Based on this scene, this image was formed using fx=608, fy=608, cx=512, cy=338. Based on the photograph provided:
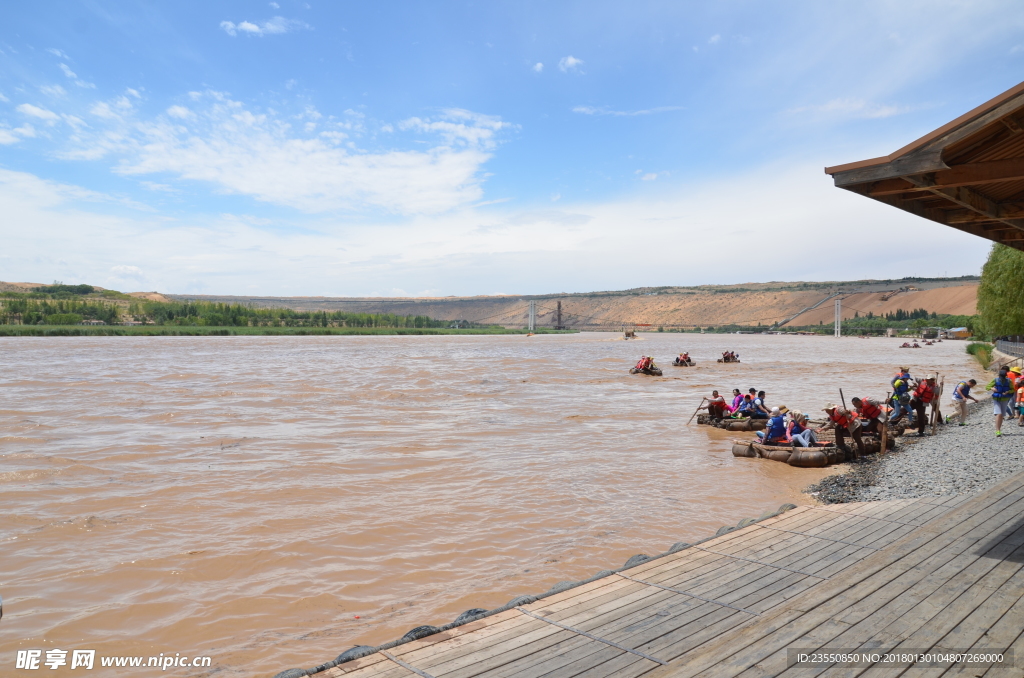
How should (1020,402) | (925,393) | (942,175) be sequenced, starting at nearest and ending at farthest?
(942,175) < (1020,402) < (925,393)

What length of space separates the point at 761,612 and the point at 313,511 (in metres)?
7.68

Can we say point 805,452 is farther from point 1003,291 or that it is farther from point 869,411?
point 1003,291

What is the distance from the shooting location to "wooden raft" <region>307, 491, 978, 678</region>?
3.88 metres

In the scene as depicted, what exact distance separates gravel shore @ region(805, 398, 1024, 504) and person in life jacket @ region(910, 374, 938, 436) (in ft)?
1.49

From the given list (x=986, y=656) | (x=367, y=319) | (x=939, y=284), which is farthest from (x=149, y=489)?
(x=939, y=284)

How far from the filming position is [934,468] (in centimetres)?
1073

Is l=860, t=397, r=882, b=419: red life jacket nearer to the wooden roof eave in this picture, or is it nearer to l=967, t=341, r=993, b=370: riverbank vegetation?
the wooden roof eave

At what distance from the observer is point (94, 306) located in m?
108

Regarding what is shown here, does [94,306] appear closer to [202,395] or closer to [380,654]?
[202,395]

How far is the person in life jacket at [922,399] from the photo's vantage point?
1542cm

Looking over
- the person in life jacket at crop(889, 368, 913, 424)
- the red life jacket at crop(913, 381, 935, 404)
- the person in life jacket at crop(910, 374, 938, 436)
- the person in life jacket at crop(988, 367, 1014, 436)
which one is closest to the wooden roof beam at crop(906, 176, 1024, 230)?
the person in life jacket at crop(988, 367, 1014, 436)

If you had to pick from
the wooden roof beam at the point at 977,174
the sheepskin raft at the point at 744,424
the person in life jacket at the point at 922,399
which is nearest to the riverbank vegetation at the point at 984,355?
the person in life jacket at the point at 922,399

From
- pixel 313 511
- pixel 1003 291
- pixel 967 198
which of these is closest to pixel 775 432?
pixel 967 198

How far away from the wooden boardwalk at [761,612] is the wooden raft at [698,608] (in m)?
0.01
